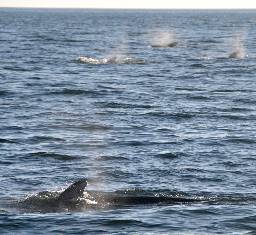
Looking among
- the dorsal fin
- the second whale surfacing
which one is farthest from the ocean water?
the dorsal fin

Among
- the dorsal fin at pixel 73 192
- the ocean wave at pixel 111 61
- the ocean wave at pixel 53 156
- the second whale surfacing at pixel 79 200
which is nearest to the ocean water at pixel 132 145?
the ocean wave at pixel 53 156

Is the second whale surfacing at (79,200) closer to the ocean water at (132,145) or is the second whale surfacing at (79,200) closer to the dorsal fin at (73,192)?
the dorsal fin at (73,192)

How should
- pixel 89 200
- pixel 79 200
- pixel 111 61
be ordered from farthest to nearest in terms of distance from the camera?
pixel 111 61
pixel 89 200
pixel 79 200

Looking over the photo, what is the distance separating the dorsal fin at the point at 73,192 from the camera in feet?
90.7

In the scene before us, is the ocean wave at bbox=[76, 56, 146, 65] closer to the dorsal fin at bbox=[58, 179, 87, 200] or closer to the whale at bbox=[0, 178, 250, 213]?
the whale at bbox=[0, 178, 250, 213]

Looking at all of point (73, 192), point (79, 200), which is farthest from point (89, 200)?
point (73, 192)

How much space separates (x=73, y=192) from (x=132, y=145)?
10.2 meters

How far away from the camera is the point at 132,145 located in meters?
37.7

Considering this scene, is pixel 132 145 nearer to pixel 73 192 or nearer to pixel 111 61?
pixel 73 192

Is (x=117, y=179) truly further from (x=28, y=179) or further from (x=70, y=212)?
(x=70, y=212)

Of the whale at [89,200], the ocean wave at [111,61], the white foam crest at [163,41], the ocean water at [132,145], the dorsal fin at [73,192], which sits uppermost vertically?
the dorsal fin at [73,192]

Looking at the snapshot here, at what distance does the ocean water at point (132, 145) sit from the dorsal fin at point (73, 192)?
1011 millimetres

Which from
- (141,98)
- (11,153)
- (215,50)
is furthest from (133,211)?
(215,50)

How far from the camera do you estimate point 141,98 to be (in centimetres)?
5362
